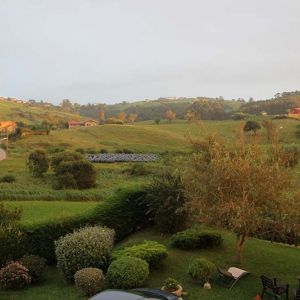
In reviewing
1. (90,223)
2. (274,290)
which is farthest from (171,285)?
(90,223)

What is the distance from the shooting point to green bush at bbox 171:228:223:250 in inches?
697

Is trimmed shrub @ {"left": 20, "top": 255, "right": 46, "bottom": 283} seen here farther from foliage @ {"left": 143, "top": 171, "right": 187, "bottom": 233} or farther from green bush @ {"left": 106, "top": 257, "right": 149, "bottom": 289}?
foliage @ {"left": 143, "top": 171, "right": 187, "bottom": 233}

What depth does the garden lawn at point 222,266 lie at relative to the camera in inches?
544

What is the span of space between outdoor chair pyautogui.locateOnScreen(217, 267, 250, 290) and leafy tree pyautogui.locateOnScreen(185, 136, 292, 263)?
130 centimetres

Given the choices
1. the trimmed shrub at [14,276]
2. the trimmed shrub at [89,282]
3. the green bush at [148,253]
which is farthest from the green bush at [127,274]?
the trimmed shrub at [14,276]

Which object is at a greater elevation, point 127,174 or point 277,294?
point 277,294

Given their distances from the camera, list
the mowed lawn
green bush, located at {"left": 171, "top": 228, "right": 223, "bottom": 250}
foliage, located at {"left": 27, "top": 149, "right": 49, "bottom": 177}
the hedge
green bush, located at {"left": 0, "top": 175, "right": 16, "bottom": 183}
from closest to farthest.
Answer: the hedge, green bush, located at {"left": 171, "top": 228, "right": 223, "bottom": 250}, the mowed lawn, green bush, located at {"left": 0, "top": 175, "right": 16, "bottom": 183}, foliage, located at {"left": 27, "top": 149, "right": 49, "bottom": 177}

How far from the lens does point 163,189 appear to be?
1955 centimetres

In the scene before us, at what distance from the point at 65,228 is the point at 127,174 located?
117ft

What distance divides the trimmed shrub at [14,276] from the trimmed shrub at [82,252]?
4.07ft

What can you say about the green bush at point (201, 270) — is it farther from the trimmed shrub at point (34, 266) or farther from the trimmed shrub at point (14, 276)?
the trimmed shrub at point (14, 276)

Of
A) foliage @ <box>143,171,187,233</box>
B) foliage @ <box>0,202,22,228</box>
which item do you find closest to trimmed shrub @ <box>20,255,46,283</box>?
foliage @ <box>0,202,22,228</box>

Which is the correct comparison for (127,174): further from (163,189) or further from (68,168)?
(163,189)

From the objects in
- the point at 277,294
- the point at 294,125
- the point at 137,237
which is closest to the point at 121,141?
the point at 294,125
